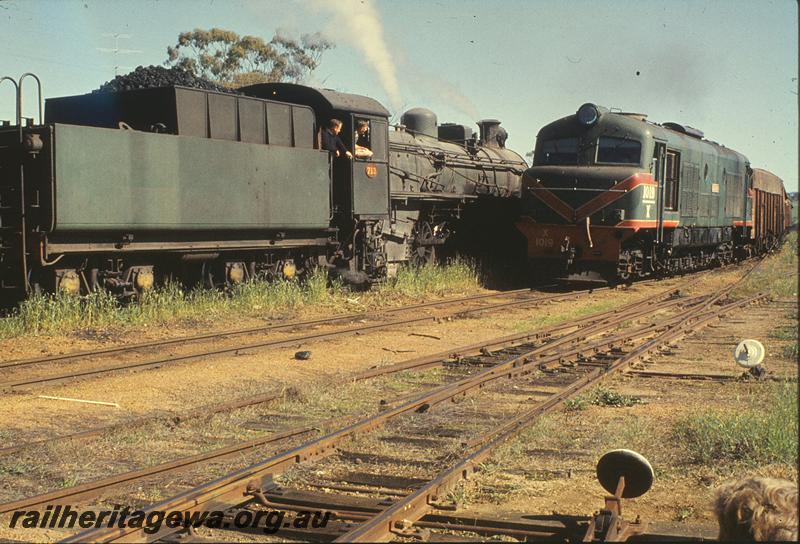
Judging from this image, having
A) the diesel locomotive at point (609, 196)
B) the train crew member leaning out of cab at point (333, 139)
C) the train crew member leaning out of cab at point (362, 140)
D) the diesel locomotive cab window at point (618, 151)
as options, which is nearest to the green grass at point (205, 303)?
the train crew member leaning out of cab at point (333, 139)

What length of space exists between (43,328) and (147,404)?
13.2 ft

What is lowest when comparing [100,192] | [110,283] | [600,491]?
[600,491]

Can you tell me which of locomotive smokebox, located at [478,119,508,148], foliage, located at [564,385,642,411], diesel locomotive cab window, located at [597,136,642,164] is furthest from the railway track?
locomotive smokebox, located at [478,119,508,148]

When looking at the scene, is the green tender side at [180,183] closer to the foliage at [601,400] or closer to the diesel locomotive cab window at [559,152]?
the diesel locomotive cab window at [559,152]

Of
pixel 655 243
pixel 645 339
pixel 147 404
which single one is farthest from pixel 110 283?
pixel 655 243

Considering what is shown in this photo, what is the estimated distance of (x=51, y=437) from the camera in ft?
21.5

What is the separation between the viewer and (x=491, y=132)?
24.1 metres

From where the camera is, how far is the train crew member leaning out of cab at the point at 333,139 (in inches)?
612

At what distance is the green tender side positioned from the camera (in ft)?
37.1

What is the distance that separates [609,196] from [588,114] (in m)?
1.90

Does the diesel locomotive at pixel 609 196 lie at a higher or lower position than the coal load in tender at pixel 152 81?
lower

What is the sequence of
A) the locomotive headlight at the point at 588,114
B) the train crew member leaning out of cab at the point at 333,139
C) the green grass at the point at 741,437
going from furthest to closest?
the locomotive headlight at the point at 588,114 < the train crew member leaning out of cab at the point at 333,139 < the green grass at the point at 741,437

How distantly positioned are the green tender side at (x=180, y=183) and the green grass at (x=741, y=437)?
7.65 m

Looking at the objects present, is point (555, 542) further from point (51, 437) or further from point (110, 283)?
point (110, 283)
